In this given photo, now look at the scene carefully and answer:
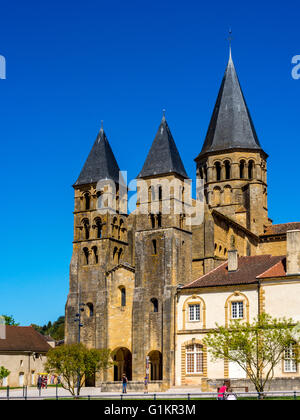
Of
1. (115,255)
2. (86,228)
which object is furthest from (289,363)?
(86,228)

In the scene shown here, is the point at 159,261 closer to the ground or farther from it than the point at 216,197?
closer to the ground

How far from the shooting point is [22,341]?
215 feet

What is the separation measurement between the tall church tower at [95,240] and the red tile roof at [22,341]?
7802 mm

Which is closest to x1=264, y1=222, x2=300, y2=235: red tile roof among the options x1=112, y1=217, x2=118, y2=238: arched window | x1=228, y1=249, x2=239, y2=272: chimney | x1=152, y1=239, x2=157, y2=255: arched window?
x1=112, y1=217, x2=118, y2=238: arched window

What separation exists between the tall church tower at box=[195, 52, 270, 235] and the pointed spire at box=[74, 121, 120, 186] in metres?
11.8

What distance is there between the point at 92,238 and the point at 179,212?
856cm

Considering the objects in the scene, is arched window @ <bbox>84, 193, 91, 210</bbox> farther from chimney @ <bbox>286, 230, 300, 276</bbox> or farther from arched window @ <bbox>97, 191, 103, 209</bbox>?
chimney @ <bbox>286, 230, 300, 276</bbox>

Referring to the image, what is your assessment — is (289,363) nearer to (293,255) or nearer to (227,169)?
(293,255)

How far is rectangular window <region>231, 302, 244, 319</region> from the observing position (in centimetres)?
4588

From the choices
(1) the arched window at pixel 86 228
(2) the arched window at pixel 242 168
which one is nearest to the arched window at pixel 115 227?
(1) the arched window at pixel 86 228

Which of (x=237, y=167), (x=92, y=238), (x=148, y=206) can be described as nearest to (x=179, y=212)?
(x=148, y=206)

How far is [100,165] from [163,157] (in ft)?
21.4

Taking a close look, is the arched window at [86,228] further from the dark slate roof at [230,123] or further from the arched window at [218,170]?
the dark slate roof at [230,123]

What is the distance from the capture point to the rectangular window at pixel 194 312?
4822 centimetres
